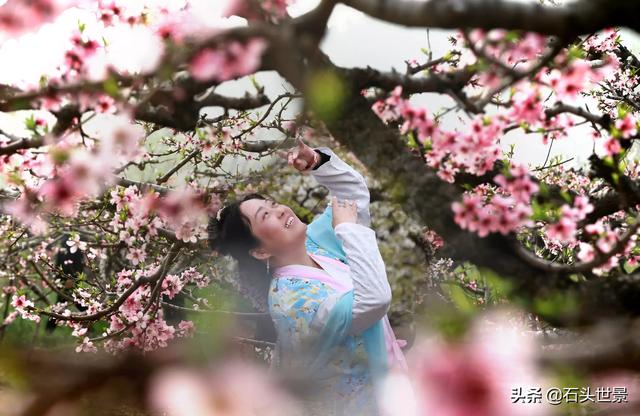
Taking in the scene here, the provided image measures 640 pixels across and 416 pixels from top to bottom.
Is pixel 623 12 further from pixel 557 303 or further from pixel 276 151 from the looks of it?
pixel 276 151

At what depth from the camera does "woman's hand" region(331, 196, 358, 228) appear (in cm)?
260

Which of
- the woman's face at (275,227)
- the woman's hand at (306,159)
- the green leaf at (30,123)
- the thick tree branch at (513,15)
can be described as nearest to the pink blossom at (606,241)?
the thick tree branch at (513,15)

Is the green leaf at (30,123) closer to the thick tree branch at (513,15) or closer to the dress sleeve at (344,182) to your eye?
the dress sleeve at (344,182)

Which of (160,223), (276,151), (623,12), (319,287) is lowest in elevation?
(319,287)

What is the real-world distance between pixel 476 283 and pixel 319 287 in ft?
13.6

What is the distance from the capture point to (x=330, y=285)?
8.61 feet

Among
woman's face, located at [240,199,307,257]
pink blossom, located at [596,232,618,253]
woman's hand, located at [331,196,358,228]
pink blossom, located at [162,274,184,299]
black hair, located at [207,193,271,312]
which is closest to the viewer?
pink blossom, located at [596,232,618,253]

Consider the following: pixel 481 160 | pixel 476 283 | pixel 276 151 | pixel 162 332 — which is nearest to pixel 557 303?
pixel 481 160

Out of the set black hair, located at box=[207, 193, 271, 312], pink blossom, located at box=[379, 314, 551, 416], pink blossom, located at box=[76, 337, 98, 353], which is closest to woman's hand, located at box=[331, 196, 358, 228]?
black hair, located at box=[207, 193, 271, 312]

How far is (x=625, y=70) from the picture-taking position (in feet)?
18.5

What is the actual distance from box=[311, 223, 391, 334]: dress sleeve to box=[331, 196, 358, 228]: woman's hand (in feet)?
0.37

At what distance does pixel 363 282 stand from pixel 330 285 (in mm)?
263

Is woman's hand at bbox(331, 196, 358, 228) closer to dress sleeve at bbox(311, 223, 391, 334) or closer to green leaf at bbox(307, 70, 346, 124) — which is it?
dress sleeve at bbox(311, 223, 391, 334)

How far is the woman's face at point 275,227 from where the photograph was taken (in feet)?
9.32
